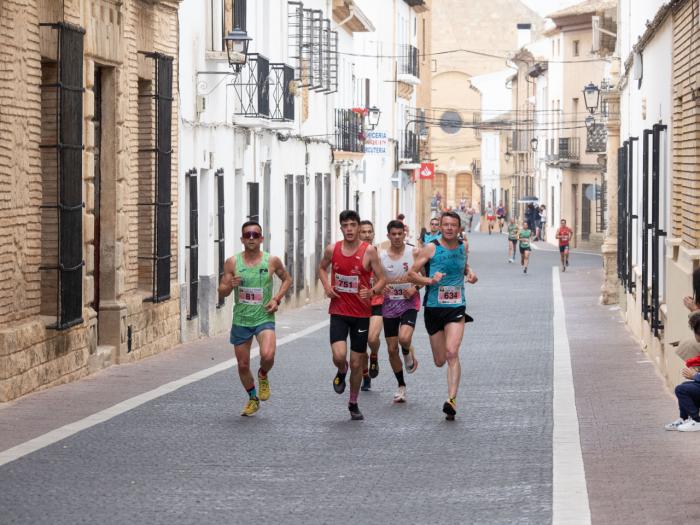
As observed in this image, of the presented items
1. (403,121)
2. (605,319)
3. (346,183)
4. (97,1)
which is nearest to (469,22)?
(403,121)

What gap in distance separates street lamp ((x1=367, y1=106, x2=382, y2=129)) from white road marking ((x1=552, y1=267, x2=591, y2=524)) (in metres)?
26.7

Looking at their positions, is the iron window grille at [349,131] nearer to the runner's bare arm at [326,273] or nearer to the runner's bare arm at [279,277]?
the runner's bare arm at [326,273]

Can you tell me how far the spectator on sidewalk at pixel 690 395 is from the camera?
11781 mm

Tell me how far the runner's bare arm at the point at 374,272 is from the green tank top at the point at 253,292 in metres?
0.85

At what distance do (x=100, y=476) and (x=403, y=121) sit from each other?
53352 millimetres

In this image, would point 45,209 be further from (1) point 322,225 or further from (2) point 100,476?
(1) point 322,225

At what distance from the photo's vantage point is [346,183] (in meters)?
44.1

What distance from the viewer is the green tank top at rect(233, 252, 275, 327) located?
14.0 meters

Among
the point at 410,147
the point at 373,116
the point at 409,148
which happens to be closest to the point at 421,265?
the point at 373,116

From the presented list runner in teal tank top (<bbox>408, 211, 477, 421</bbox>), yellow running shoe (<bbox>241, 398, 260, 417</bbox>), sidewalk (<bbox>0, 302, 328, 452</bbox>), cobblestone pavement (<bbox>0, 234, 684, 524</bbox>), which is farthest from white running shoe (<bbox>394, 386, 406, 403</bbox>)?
sidewalk (<bbox>0, 302, 328, 452</bbox>)

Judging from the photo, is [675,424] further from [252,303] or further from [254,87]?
[254,87]

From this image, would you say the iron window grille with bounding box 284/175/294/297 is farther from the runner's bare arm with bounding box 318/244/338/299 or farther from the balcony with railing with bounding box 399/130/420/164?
the balcony with railing with bounding box 399/130/420/164

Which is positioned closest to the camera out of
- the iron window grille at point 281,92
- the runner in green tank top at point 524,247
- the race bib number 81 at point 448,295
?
the race bib number 81 at point 448,295

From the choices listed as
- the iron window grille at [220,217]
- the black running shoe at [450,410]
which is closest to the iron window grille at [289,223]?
the iron window grille at [220,217]
